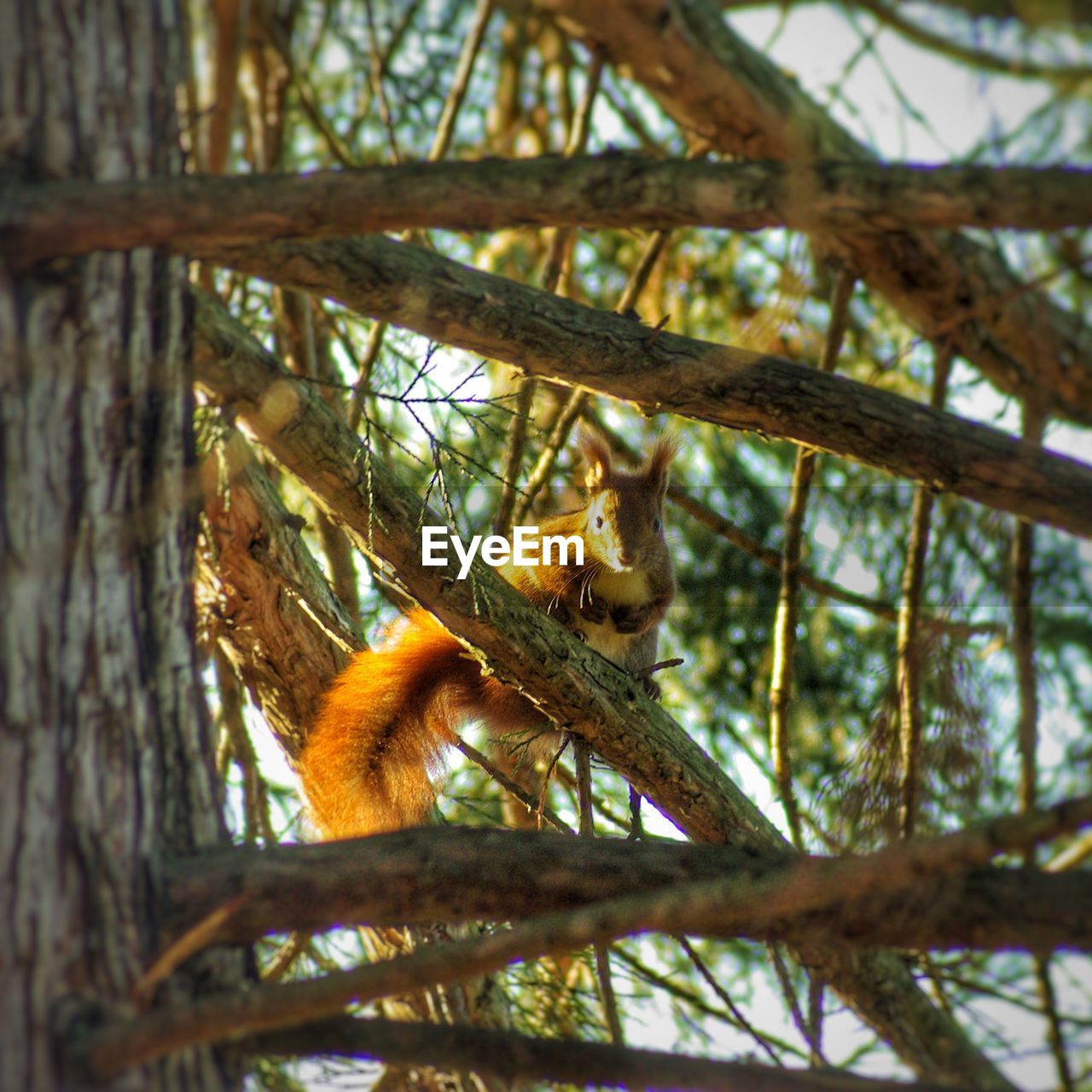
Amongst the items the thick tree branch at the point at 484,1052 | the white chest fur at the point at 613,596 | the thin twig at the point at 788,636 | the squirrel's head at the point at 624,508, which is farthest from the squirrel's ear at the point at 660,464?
the thick tree branch at the point at 484,1052

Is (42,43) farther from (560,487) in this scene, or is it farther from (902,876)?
(560,487)

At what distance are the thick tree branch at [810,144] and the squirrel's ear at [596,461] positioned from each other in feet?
2.66

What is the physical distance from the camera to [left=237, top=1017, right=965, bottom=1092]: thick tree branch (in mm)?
1492

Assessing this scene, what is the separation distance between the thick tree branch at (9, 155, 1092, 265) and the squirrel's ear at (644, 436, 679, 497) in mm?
2032

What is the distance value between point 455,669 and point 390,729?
332mm

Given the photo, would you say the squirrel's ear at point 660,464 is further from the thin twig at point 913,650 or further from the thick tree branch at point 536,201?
the thick tree branch at point 536,201

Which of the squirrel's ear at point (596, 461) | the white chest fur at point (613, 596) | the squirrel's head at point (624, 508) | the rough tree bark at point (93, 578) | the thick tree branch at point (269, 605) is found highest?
the squirrel's ear at point (596, 461)

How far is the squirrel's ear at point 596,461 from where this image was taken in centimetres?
360

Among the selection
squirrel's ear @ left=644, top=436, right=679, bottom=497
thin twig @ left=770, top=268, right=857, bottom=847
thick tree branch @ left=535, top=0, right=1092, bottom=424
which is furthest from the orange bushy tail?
thick tree branch @ left=535, top=0, right=1092, bottom=424

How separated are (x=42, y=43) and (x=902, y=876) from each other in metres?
1.41

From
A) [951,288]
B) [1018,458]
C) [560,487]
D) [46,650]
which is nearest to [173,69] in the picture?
[46,650]

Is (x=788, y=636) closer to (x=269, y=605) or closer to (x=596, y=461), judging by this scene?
(x=596, y=461)

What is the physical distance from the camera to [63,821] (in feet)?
4.63

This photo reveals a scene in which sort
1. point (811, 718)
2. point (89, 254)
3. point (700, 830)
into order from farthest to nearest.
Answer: point (811, 718) < point (700, 830) < point (89, 254)
